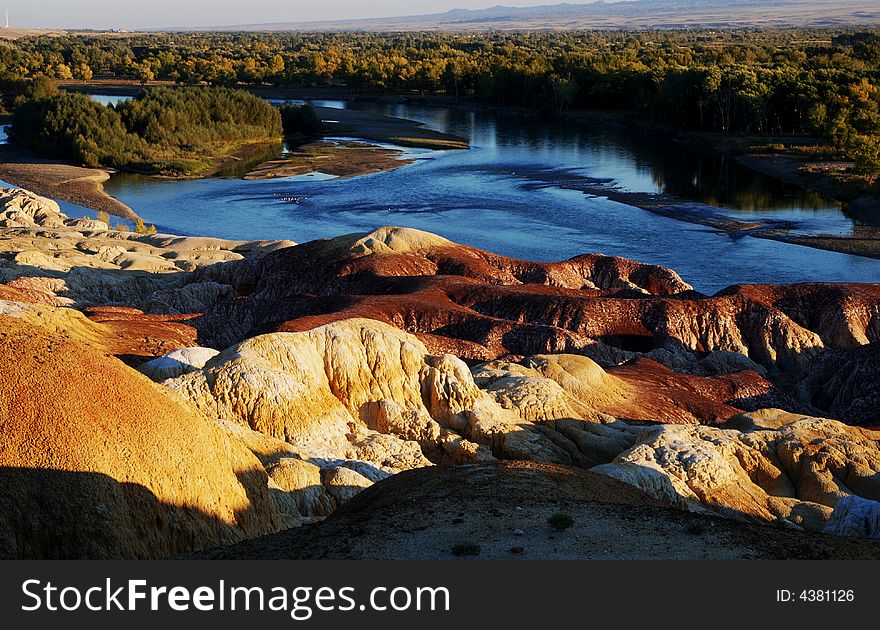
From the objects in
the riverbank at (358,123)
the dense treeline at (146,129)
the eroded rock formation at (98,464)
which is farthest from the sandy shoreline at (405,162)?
the eroded rock formation at (98,464)

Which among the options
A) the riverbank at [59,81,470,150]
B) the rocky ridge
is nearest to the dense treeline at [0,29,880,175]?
the riverbank at [59,81,470,150]

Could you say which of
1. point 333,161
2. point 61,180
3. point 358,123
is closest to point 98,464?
point 61,180

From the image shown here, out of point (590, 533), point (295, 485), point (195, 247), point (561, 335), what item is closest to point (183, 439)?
point (295, 485)

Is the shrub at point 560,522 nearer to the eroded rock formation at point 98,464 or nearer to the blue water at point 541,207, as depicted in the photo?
the eroded rock formation at point 98,464

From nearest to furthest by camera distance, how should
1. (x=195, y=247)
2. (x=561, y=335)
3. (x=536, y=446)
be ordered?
(x=536, y=446) → (x=561, y=335) → (x=195, y=247)

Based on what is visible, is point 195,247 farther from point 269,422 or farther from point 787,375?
point 269,422
